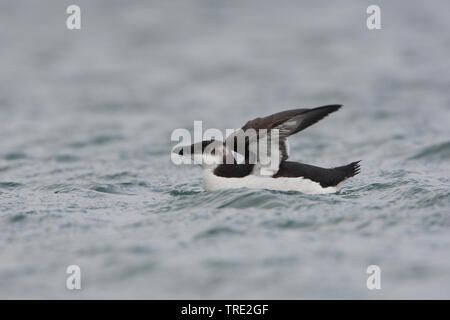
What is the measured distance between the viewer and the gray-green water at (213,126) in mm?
6758

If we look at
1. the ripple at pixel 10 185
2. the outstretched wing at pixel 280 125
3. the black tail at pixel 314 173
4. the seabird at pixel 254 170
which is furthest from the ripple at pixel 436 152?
the ripple at pixel 10 185

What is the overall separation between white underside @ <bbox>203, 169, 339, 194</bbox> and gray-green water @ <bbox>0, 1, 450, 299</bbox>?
0.44ft

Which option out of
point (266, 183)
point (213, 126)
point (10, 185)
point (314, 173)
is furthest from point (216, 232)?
point (213, 126)

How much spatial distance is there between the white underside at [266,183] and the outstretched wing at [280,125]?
390mm

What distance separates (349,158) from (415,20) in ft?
41.6

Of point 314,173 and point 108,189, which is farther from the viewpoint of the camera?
point 108,189

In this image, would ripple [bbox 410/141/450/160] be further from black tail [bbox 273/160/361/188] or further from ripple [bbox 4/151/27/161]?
ripple [bbox 4/151/27/161]

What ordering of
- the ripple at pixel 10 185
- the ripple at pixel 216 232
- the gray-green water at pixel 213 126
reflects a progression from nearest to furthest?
the gray-green water at pixel 213 126, the ripple at pixel 216 232, the ripple at pixel 10 185

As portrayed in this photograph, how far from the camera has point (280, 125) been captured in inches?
314

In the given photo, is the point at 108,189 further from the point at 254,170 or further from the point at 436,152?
the point at 436,152

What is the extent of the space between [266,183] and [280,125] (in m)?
0.91

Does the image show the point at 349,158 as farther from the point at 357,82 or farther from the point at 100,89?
the point at 100,89

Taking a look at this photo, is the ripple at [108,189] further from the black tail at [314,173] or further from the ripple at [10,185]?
the black tail at [314,173]

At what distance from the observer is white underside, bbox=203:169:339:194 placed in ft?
28.4
